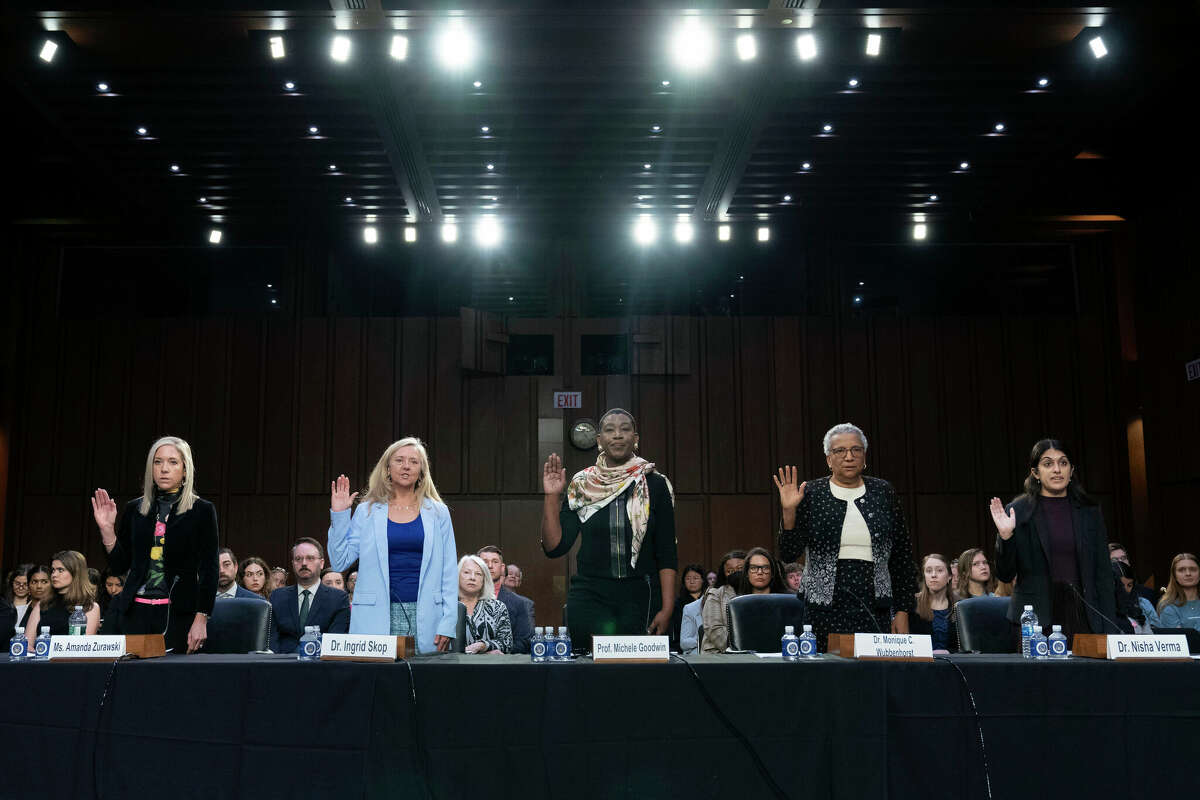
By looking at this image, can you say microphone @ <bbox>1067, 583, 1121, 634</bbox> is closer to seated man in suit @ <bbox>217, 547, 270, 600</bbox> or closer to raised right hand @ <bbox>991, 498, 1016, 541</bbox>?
raised right hand @ <bbox>991, 498, 1016, 541</bbox>

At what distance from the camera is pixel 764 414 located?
36.5 feet

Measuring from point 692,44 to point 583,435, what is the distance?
16.3 feet

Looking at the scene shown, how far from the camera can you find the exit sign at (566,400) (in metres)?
11.0

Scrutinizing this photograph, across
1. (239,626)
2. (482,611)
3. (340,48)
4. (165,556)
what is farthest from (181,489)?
(340,48)

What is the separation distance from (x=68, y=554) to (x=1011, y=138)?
812cm

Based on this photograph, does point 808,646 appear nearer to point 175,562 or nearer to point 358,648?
point 358,648

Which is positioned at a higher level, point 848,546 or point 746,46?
point 746,46

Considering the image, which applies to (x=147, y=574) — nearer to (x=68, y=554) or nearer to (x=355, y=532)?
(x=355, y=532)

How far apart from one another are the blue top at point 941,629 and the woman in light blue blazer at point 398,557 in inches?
131

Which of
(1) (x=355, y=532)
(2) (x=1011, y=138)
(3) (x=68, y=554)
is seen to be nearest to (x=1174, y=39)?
(2) (x=1011, y=138)

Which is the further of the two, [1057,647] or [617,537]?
[617,537]

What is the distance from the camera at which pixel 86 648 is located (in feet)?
8.73

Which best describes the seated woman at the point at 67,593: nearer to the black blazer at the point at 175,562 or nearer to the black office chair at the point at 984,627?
the black blazer at the point at 175,562
